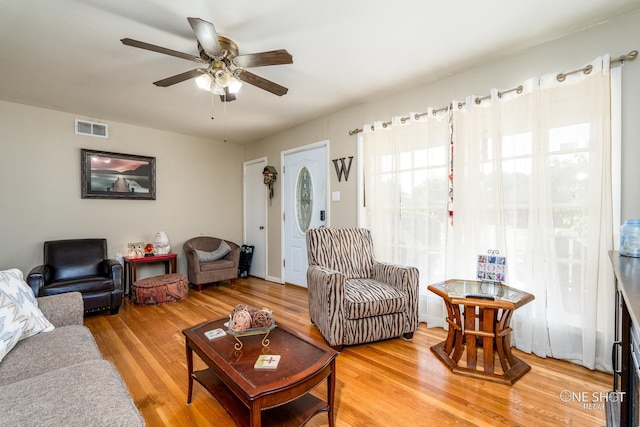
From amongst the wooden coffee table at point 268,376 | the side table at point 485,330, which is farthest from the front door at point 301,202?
the wooden coffee table at point 268,376

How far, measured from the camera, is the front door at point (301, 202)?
400cm

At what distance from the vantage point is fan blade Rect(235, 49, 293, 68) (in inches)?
74.1

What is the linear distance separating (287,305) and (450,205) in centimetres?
216

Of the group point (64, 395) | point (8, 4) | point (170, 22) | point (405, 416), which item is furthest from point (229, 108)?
point (405, 416)

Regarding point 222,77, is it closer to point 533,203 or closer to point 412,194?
point 412,194

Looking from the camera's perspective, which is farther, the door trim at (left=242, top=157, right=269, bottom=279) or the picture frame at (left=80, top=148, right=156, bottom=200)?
the door trim at (left=242, top=157, right=269, bottom=279)

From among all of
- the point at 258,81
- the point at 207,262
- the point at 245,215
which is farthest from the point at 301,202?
the point at 258,81

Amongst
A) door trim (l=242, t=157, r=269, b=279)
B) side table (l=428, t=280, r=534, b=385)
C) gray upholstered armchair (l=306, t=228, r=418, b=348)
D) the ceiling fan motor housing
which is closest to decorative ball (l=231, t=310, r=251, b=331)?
gray upholstered armchair (l=306, t=228, r=418, b=348)

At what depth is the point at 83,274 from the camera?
336 centimetres

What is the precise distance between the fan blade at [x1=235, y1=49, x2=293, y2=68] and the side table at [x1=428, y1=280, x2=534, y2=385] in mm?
1952

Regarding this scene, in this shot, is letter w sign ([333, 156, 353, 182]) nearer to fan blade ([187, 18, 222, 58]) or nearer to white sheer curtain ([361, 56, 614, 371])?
white sheer curtain ([361, 56, 614, 371])

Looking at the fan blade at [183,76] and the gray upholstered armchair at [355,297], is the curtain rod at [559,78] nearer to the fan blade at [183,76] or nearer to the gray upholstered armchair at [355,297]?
the gray upholstered armchair at [355,297]

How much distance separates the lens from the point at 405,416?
5.13ft

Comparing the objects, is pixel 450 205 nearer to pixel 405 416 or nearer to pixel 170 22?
pixel 405 416
